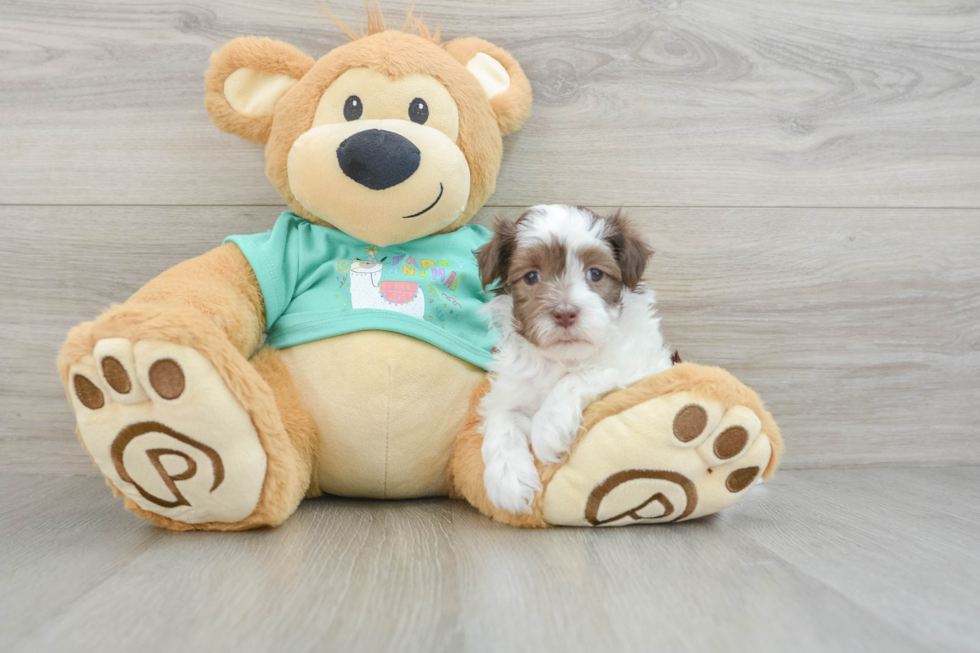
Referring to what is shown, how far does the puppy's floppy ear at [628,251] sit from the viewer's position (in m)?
1.33

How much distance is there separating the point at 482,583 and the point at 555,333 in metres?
0.46

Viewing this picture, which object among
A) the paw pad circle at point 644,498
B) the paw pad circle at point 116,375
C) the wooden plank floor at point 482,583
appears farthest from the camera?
the paw pad circle at point 644,498

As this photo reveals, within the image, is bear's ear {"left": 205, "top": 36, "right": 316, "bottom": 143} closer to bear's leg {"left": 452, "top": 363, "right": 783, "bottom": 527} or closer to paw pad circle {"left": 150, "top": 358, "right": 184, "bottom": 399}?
paw pad circle {"left": 150, "top": 358, "right": 184, "bottom": 399}

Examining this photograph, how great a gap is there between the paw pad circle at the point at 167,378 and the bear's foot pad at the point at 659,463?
65 centimetres

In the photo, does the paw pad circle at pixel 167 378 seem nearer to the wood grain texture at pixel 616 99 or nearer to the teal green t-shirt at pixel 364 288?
the teal green t-shirt at pixel 364 288

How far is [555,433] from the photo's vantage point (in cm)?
119

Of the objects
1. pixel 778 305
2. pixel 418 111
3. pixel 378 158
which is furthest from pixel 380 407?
pixel 778 305

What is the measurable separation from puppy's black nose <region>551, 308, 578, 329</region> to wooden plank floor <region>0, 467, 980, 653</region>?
38 centimetres

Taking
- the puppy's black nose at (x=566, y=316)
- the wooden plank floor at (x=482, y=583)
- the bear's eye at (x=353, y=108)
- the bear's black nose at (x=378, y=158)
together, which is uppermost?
the bear's eye at (x=353, y=108)

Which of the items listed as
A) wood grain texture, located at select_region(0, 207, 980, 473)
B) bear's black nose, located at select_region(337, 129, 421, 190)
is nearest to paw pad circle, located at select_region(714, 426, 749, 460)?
wood grain texture, located at select_region(0, 207, 980, 473)

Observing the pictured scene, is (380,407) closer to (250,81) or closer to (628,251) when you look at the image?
(628,251)

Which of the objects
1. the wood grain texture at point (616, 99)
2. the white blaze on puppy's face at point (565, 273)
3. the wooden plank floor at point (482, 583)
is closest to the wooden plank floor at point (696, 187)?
→ the wood grain texture at point (616, 99)

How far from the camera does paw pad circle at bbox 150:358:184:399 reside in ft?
3.59

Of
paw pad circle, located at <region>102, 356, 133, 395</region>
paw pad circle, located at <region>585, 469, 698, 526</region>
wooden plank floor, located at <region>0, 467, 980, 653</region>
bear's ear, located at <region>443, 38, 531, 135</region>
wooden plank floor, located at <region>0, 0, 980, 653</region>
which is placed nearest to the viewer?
wooden plank floor, located at <region>0, 467, 980, 653</region>
